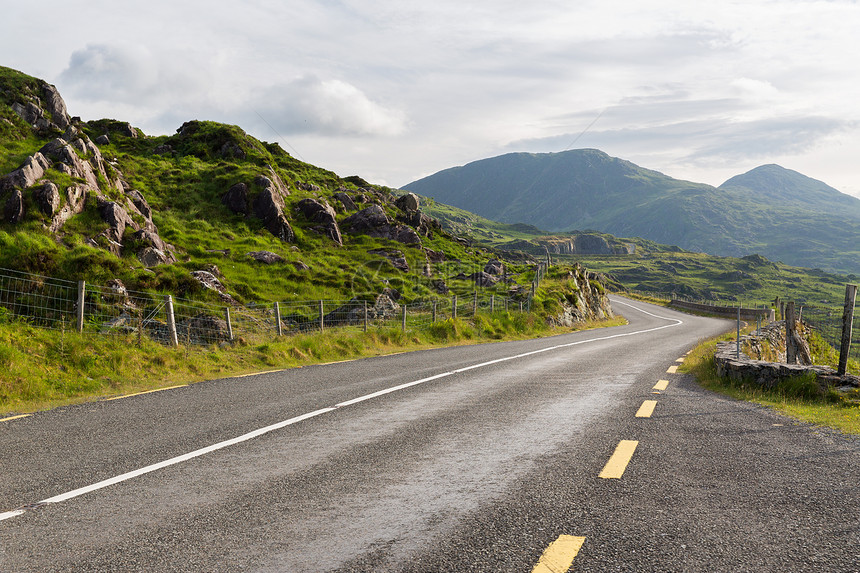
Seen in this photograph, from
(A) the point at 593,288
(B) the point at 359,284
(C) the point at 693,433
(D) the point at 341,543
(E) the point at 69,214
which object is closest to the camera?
(D) the point at 341,543

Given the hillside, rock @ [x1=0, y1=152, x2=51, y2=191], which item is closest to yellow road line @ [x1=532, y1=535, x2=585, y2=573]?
the hillside

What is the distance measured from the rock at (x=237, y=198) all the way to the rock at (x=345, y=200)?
1474 centimetres

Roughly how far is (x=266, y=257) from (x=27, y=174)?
15.9 meters

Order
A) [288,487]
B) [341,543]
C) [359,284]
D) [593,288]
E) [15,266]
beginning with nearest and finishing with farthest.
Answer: [341,543]
[288,487]
[15,266]
[359,284]
[593,288]

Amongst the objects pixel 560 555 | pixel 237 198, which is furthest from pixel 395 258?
pixel 560 555

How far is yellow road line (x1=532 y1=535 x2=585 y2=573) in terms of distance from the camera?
3375mm

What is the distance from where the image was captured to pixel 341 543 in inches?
148

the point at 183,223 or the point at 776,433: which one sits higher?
the point at 183,223

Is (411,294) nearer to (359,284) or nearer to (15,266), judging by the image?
(359,284)

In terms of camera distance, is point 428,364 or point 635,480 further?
point 428,364

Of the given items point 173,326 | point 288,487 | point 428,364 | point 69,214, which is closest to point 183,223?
point 69,214

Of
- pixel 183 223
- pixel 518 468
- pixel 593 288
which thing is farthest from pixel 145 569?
pixel 593 288

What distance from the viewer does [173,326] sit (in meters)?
14.3

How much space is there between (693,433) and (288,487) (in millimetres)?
5030
